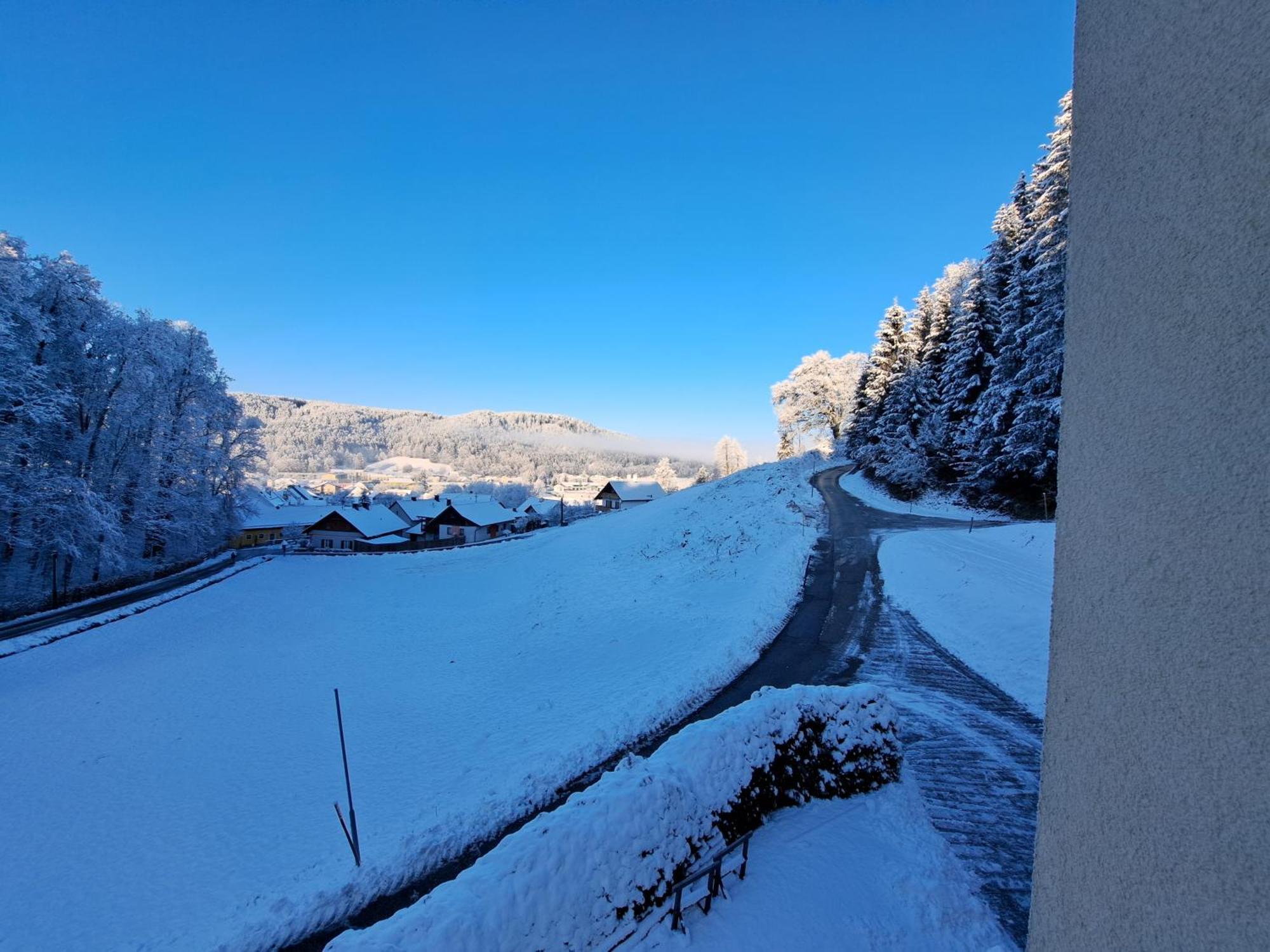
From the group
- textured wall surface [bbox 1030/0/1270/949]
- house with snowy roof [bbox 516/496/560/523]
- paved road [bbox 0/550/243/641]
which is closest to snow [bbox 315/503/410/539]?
paved road [bbox 0/550/243/641]

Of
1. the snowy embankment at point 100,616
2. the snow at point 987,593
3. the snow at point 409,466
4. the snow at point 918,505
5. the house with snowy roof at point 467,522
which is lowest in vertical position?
the snowy embankment at point 100,616

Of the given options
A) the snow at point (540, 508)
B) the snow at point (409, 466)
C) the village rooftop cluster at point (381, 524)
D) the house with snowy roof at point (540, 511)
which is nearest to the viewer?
the village rooftop cluster at point (381, 524)

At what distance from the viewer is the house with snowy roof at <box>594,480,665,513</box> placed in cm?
7319

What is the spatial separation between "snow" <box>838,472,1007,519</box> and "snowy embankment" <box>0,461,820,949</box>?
7167mm

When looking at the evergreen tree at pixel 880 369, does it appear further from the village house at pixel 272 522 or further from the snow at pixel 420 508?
the village house at pixel 272 522

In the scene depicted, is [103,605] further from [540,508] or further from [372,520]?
[540,508]

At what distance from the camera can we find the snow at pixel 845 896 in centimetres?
521

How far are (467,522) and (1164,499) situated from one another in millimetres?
54691

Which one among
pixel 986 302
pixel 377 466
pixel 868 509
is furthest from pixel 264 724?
pixel 377 466

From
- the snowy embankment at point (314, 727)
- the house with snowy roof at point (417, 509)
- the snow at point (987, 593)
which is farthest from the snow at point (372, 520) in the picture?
the snow at point (987, 593)

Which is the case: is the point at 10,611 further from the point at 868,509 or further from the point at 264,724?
the point at 868,509

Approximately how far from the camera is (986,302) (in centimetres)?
2728

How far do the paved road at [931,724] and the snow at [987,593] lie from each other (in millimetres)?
497

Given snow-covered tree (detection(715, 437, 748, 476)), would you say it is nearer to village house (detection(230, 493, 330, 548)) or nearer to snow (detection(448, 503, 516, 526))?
snow (detection(448, 503, 516, 526))
